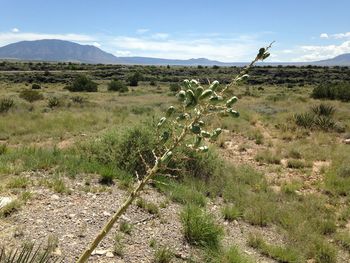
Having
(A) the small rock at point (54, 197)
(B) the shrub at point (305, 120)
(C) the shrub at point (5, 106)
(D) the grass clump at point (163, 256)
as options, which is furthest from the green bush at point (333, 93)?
(D) the grass clump at point (163, 256)

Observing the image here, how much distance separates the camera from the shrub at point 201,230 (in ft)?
15.9

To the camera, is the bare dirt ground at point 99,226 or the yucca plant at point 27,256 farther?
the bare dirt ground at point 99,226

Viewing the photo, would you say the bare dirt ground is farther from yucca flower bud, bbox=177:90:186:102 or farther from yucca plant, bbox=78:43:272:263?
yucca flower bud, bbox=177:90:186:102

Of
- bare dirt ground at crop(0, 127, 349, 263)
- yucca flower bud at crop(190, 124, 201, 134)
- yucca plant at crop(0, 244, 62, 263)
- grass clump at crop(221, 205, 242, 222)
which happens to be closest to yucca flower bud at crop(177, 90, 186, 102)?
yucca flower bud at crop(190, 124, 201, 134)

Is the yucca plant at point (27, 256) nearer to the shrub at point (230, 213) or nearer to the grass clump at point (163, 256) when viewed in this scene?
the grass clump at point (163, 256)

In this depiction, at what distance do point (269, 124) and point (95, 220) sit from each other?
11364 millimetres

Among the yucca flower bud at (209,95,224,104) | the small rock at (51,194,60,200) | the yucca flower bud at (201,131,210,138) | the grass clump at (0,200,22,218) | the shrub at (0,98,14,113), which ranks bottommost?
the shrub at (0,98,14,113)

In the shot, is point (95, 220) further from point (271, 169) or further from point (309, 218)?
point (271, 169)

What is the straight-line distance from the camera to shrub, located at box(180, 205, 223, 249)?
15.9ft

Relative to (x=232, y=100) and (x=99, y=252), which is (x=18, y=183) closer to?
(x=99, y=252)

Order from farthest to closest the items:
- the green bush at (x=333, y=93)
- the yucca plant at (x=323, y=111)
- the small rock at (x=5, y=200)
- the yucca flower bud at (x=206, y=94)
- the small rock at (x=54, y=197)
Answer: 1. the green bush at (x=333, y=93)
2. the yucca plant at (x=323, y=111)
3. the small rock at (x=54, y=197)
4. the small rock at (x=5, y=200)
5. the yucca flower bud at (x=206, y=94)

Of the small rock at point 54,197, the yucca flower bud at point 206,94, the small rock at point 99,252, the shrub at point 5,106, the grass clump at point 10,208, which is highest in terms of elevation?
the yucca flower bud at point 206,94

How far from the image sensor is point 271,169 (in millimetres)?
9852

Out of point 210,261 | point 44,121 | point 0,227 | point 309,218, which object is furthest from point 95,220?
point 44,121
